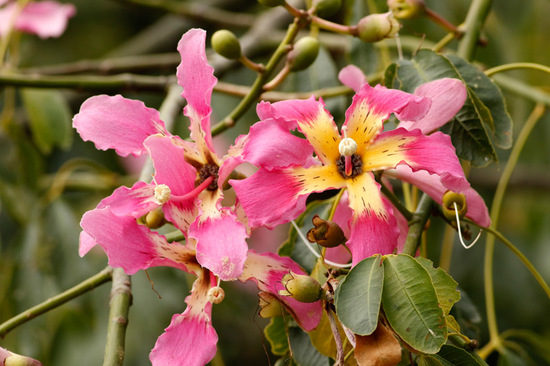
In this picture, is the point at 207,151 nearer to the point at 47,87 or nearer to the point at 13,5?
the point at 47,87

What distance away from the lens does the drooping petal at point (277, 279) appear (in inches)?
30.5

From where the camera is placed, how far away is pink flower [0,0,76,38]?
1.72 meters

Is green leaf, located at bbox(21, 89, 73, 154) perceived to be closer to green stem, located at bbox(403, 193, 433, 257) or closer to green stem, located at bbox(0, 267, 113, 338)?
green stem, located at bbox(0, 267, 113, 338)

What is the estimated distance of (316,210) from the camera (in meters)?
1.03

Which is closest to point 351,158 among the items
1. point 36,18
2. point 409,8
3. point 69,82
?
point 409,8

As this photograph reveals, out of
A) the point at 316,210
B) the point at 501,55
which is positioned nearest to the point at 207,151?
the point at 316,210

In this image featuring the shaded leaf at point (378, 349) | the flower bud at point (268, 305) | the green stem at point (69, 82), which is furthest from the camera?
the green stem at point (69, 82)

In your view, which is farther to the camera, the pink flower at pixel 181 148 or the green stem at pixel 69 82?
the green stem at pixel 69 82

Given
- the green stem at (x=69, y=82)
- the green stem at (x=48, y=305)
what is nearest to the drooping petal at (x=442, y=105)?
the green stem at (x=48, y=305)

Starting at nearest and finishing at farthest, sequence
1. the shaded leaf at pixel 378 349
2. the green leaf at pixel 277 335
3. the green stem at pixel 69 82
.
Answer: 1. the shaded leaf at pixel 378 349
2. the green leaf at pixel 277 335
3. the green stem at pixel 69 82

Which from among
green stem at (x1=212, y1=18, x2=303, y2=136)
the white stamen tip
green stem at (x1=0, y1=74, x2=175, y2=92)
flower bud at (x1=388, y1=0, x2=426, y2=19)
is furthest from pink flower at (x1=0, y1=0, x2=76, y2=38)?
the white stamen tip

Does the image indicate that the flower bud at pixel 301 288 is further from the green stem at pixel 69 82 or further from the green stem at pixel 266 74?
the green stem at pixel 69 82

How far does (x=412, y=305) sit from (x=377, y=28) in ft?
1.35

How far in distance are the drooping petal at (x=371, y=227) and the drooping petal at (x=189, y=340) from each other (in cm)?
18
